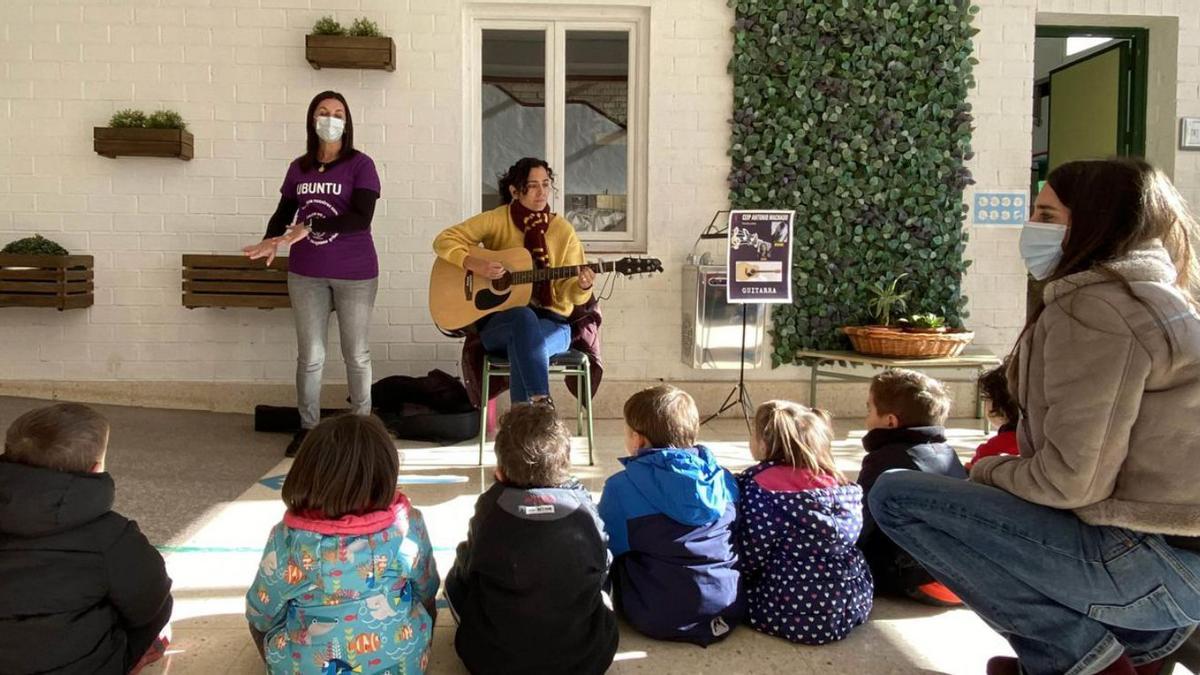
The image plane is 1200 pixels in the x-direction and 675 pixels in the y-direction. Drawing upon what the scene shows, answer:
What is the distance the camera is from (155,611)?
1837mm

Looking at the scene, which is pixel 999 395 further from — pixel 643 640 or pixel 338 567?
pixel 338 567

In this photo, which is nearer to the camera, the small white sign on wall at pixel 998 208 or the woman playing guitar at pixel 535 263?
the woman playing guitar at pixel 535 263

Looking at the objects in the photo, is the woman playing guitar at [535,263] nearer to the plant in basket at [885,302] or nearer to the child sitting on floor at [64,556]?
the plant in basket at [885,302]

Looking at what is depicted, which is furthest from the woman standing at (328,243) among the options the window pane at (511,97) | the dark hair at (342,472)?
the dark hair at (342,472)

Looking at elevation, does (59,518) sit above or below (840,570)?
above

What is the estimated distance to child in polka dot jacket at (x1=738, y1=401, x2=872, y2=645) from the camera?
2.14 m

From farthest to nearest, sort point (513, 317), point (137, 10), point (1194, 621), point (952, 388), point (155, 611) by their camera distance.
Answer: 1. point (952, 388)
2. point (137, 10)
3. point (513, 317)
4. point (155, 611)
5. point (1194, 621)

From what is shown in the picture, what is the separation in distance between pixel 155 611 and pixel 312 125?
8.77ft

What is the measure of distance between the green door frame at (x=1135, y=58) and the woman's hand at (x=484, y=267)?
3742mm

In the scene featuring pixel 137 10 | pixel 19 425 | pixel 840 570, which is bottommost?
pixel 840 570

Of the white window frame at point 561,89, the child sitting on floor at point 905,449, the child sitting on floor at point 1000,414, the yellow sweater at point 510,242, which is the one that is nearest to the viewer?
the child sitting on floor at point 905,449

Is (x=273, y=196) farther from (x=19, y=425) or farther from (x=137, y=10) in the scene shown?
Result: (x=19, y=425)

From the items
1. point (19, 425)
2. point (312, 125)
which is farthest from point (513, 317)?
point (19, 425)

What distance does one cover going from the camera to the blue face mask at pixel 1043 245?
177 cm
